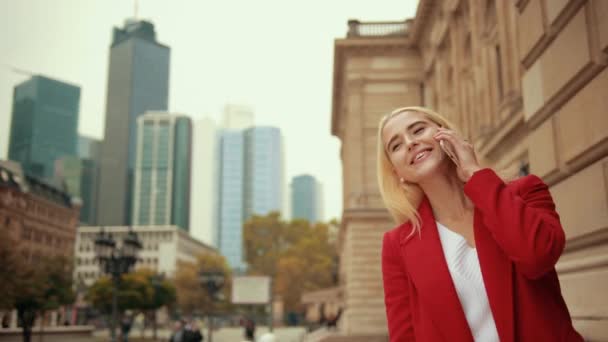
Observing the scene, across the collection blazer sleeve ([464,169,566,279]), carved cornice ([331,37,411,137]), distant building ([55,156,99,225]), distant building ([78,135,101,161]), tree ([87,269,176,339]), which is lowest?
tree ([87,269,176,339])

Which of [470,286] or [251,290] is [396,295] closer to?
[470,286]

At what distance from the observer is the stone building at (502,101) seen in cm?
328

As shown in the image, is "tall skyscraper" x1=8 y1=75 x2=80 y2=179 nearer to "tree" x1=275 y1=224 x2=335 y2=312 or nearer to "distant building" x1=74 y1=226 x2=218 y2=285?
"tree" x1=275 y1=224 x2=335 y2=312

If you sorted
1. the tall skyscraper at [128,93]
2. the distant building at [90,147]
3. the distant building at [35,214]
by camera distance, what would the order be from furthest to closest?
the tall skyscraper at [128,93], the distant building at [90,147], the distant building at [35,214]

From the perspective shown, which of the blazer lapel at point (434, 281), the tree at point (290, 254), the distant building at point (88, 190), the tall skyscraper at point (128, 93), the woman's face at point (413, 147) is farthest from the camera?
the tall skyscraper at point (128, 93)

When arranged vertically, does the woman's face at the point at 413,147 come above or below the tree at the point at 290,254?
below

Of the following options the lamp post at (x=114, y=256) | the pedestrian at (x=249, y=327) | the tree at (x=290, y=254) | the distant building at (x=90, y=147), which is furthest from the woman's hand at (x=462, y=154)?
the distant building at (x=90, y=147)

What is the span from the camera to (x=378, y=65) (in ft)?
107

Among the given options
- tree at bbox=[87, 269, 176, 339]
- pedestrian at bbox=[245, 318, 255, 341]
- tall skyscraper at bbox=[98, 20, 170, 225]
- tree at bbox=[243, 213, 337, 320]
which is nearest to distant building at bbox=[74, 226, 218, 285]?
tree at bbox=[243, 213, 337, 320]

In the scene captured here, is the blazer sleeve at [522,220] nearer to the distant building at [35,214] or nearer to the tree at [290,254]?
the distant building at [35,214]

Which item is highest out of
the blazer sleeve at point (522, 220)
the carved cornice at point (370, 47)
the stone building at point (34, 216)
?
the carved cornice at point (370, 47)

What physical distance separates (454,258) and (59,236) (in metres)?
59.6

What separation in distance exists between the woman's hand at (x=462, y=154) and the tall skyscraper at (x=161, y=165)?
560 feet

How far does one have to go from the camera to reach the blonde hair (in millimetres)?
2363
